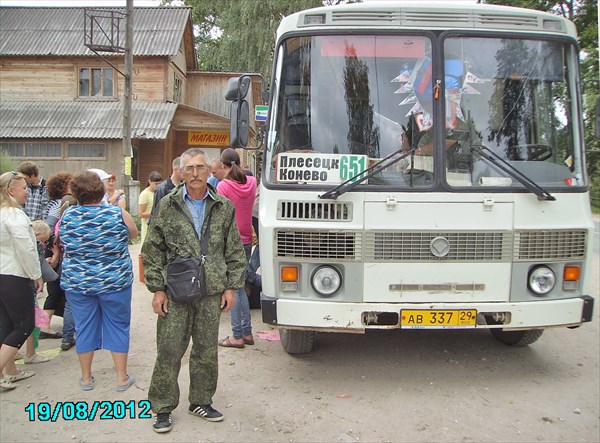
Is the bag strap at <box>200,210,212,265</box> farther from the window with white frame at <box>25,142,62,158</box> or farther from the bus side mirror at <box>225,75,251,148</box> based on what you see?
the window with white frame at <box>25,142,62,158</box>

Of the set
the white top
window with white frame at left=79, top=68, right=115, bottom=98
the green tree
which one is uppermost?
window with white frame at left=79, top=68, right=115, bottom=98

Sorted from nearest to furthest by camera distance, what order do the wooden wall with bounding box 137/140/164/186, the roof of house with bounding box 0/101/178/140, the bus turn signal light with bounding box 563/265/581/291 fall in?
the bus turn signal light with bounding box 563/265/581/291, the roof of house with bounding box 0/101/178/140, the wooden wall with bounding box 137/140/164/186

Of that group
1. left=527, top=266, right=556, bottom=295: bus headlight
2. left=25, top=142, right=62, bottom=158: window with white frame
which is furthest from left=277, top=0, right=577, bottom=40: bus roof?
left=25, top=142, right=62, bottom=158: window with white frame

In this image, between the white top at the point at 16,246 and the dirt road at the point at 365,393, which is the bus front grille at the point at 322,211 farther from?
the white top at the point at 16,246

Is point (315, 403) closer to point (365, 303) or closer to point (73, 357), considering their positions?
point (365, 303)

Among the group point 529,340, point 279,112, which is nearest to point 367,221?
point 279,112

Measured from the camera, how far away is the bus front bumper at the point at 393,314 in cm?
412

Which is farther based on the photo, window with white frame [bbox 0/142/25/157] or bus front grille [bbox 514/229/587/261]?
window with white frame [bbox 0/142/25/157]

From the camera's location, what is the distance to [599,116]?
480cm

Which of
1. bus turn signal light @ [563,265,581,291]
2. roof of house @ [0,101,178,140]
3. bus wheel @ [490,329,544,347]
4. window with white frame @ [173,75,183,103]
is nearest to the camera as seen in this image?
bus turn signal light @ [563,265,581,291]

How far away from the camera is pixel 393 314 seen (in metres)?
4.14

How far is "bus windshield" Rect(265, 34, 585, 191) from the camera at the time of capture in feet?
13.7

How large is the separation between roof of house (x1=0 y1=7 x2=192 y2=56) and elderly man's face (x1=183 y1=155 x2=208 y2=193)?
67.2 ft

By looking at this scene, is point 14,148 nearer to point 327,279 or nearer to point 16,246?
point 16,246
